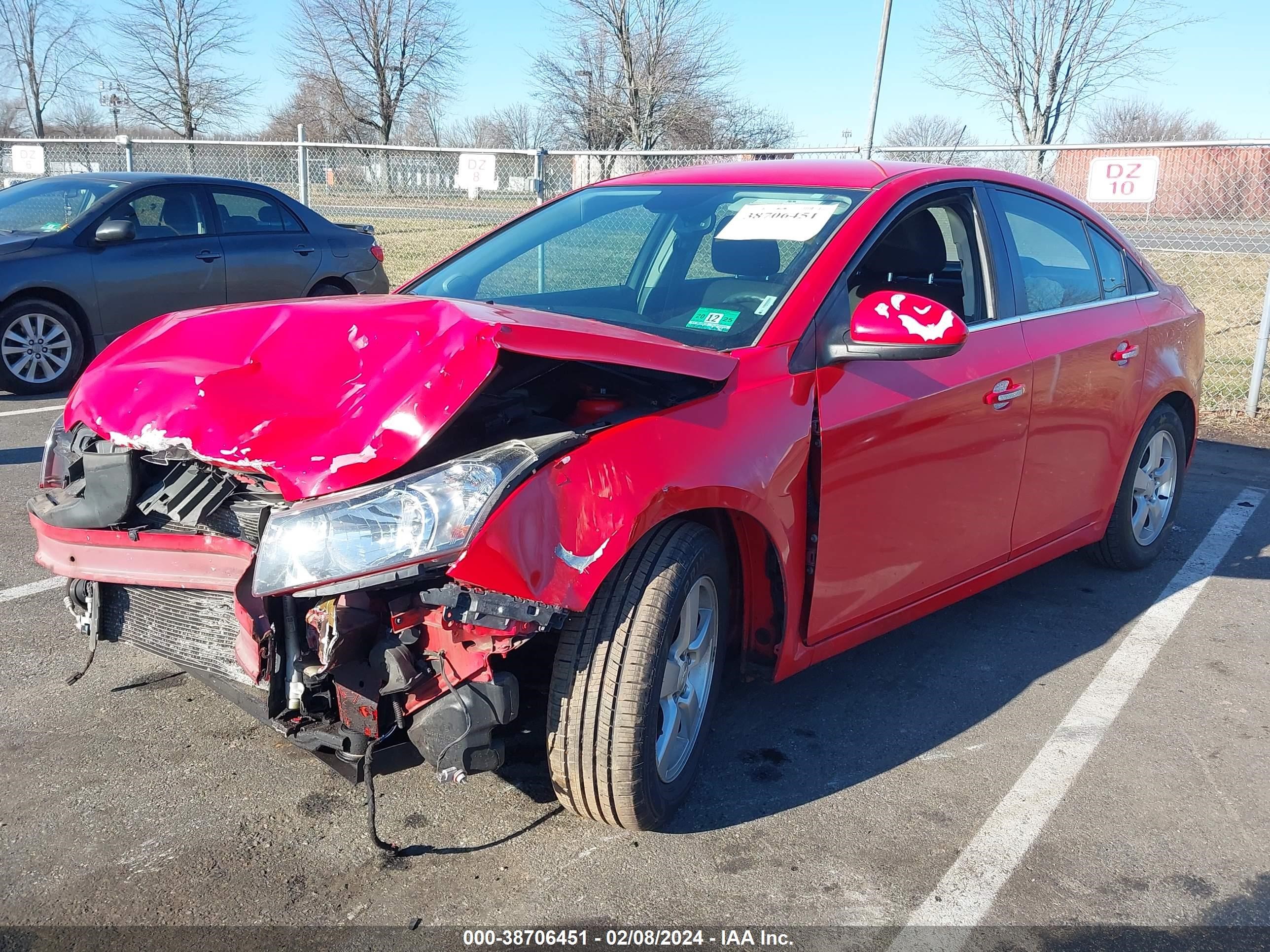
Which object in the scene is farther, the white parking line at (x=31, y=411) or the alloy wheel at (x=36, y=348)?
the alloy wheel at (x=36, y=348)

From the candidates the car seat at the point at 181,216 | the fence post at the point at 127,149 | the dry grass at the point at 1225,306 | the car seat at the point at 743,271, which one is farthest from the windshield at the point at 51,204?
the dry grass at the point at 1225,306

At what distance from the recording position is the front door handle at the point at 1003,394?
360 centimetres

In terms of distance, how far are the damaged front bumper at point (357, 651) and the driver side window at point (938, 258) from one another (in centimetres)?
180

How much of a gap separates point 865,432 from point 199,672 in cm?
190

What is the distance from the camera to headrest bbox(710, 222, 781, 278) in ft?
11.0

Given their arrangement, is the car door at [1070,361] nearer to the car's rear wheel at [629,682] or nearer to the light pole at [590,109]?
the car's rear wheel at [629,682]

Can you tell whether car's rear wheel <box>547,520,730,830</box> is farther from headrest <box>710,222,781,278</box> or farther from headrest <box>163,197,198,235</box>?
headrest <box>163,197,198,235</box>

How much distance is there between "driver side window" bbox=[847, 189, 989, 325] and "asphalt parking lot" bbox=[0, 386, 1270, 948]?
1.33 meters

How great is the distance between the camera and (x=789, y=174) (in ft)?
12.3

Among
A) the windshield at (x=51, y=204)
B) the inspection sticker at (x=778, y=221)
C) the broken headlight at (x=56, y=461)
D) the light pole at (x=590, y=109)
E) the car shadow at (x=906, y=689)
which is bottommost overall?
the car shadow at (x=906, y=689)

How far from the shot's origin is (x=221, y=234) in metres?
8.93

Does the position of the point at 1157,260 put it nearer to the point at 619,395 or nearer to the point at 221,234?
the point at 221,234

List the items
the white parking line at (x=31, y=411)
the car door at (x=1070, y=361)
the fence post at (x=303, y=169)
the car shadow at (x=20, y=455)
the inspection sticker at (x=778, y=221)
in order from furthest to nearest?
the fence post at (x=303, y=169), the white parking line at (x=31, y=411), the car shadow at (x=20, y=455), the car door at (x=1070, y=361), the inspection sticker at (x=778, y=221)

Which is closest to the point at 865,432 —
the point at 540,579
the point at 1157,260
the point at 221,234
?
the point at 540,579
